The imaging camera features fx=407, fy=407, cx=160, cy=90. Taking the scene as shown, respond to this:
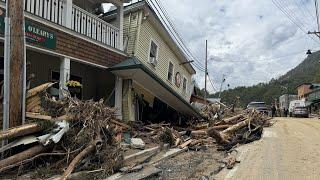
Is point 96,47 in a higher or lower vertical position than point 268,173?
higher

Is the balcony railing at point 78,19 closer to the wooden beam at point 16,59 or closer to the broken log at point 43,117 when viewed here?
the wooden beam at point 16,59

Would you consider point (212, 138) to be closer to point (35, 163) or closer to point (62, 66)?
point (62, 66)

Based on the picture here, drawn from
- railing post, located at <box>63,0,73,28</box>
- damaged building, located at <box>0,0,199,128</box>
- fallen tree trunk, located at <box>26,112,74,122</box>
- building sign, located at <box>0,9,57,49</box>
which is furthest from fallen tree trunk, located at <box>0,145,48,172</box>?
railing post, located at <box>63,0,73,28</box>

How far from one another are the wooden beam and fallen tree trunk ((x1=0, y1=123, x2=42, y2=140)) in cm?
28

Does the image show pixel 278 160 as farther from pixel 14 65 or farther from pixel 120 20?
pixel 120 20

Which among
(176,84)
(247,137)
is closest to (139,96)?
(247,137)

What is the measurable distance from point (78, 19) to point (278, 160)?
27.7 feet

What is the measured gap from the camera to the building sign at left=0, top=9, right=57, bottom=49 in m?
11.9

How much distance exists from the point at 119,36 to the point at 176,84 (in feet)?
33.9

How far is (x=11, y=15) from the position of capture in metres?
9.03

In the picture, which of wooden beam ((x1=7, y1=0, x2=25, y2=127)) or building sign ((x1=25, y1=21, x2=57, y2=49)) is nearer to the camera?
wooden beam ((x1=7, y1=0, x2=25, y2=127))

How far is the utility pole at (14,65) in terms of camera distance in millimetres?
8922

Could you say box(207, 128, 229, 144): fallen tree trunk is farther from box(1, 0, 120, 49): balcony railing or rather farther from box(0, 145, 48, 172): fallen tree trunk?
box(0, 145, 48, 172): fallen tree trunk

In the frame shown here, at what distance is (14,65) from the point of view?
8.98m
